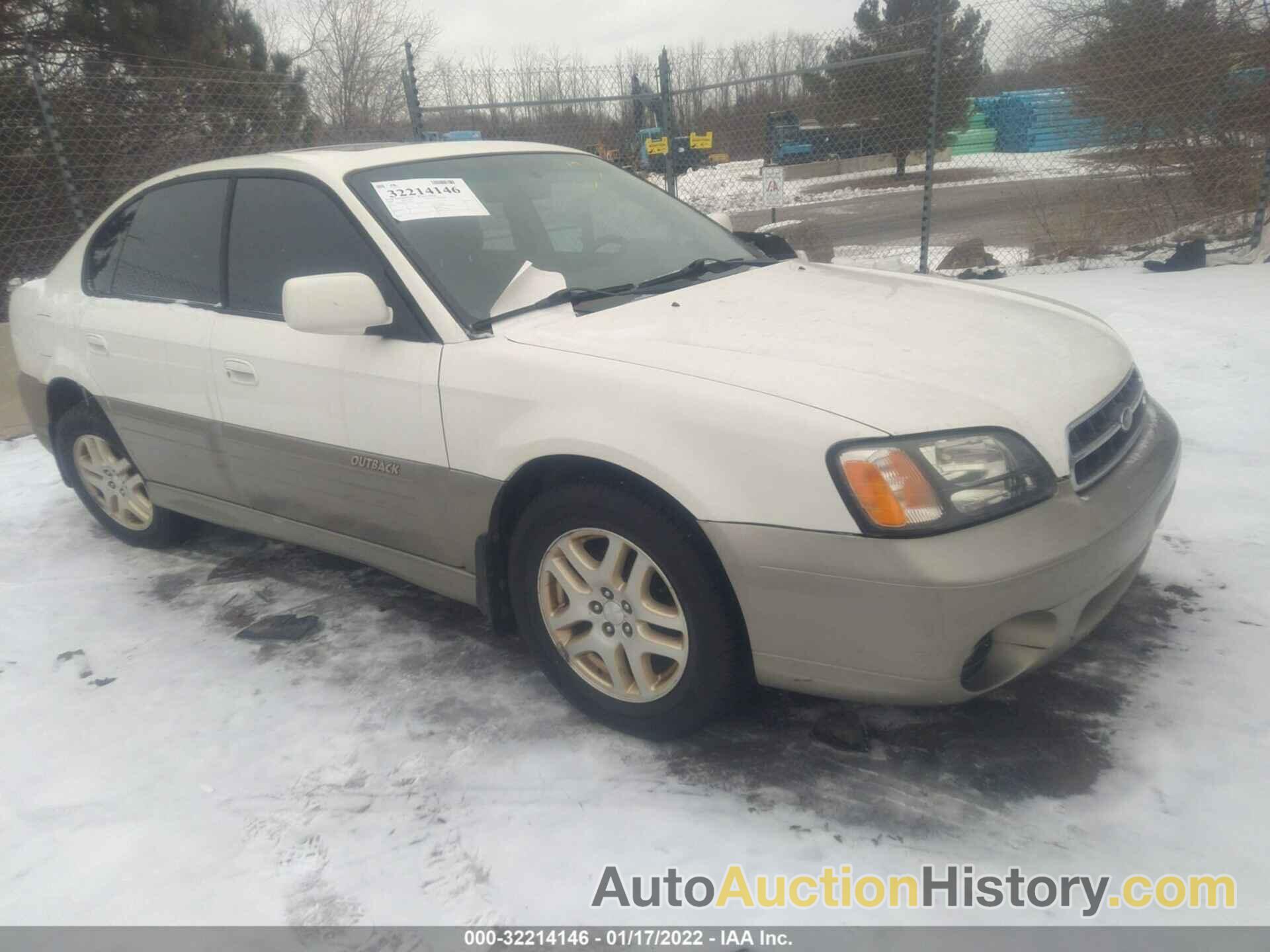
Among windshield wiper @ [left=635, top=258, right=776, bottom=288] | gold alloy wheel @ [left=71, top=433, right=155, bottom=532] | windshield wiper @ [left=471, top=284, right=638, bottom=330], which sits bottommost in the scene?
gold alloy wheel @ [left=71, top=433, right=155, bottom=532]

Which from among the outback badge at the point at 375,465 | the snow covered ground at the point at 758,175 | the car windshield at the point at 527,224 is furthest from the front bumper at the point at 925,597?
the snow covered ground at the point at 758,175

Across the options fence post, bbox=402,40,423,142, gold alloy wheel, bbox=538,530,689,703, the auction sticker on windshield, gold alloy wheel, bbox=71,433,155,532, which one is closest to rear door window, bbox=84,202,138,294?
gold alloy wheel, bbox=71,433,155,532

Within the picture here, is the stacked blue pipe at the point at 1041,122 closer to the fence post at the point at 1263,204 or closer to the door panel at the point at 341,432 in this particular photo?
the fence post at the point at 1263,204

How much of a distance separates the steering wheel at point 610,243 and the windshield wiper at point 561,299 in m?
0.29

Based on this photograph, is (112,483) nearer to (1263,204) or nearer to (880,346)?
(880,346)

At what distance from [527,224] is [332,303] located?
864 mm

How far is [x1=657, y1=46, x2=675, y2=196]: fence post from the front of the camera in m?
8.52

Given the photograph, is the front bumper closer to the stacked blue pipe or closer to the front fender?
the front fender

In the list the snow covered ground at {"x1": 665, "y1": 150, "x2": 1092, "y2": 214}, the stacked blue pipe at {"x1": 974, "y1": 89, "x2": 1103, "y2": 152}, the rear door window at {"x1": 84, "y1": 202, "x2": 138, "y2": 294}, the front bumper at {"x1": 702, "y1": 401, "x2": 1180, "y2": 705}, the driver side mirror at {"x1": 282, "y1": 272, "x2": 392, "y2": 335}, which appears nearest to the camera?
the front bumper at {"x1": 702, "y1": 401, "x2": 1180, "y2": 705}

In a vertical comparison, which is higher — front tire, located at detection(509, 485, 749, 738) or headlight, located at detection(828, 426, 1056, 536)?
headlight, located at detection(828, 426, 1056, 536)

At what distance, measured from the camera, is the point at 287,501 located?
3.23 meters

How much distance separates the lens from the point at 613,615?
8.06 ft

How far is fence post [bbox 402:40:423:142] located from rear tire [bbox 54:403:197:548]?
544 cm

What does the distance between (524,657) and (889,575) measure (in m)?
1.46
